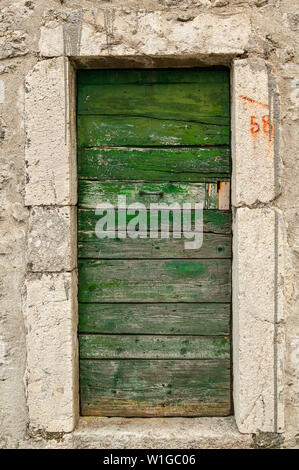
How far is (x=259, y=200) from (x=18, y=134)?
133 cm

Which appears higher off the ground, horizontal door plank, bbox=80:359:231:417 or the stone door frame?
the stone door frame

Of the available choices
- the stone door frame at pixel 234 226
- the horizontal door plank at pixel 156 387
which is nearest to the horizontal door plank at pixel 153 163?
the stone door frame at pixel 234 226

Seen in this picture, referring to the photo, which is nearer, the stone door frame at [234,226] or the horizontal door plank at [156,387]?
the stone door frame at [234,226]

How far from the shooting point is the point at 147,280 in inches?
93.1

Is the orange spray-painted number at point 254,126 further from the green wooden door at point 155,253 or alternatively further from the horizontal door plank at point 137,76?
the horizontal door plank at point 137,76

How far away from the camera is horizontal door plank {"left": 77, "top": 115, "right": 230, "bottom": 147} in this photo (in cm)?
235

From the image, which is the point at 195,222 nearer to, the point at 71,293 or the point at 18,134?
the point at 71,293

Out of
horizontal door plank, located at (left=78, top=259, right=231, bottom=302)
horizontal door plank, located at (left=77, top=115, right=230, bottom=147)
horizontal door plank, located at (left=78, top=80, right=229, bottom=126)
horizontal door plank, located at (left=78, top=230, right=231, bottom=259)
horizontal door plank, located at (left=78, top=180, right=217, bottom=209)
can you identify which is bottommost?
horizontal door plank, located at (left=78, top=259, right=231, bottom=302)

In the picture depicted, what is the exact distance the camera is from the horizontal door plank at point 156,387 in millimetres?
2367

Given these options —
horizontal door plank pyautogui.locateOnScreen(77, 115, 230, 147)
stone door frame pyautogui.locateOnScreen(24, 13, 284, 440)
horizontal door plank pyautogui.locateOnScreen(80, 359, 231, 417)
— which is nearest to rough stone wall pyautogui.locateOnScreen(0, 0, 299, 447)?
stone door frame pyautogui.locateOnScreen(24, 13, 284, 440)

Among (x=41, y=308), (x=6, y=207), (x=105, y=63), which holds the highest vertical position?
(x=105, y=63)

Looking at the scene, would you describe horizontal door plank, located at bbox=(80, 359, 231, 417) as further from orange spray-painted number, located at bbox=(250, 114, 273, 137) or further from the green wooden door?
orange spray-painted number, located at bbox=(250, 114, 273, 137)

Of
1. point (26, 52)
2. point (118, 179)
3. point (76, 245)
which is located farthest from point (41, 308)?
point (26, 52)

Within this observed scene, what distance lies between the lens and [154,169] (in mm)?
2357
